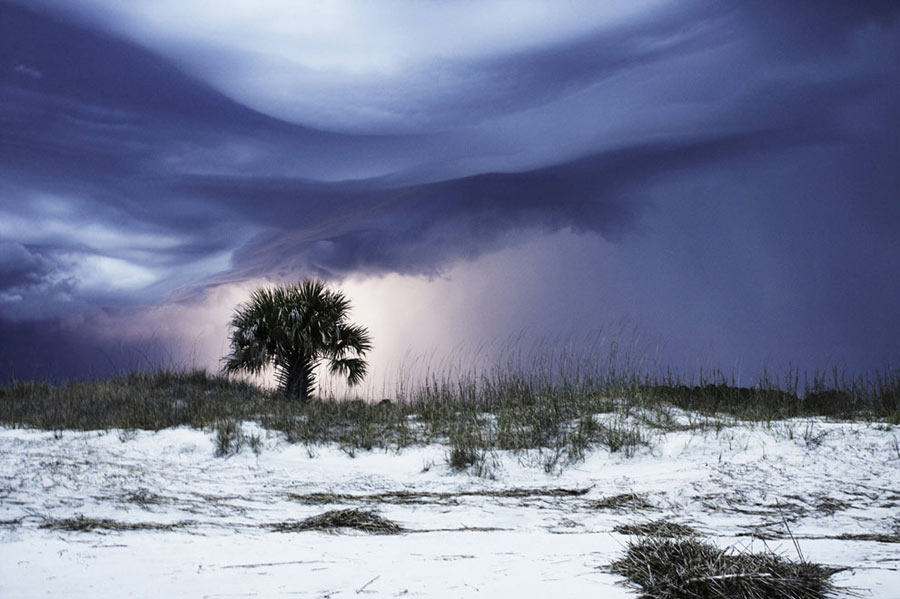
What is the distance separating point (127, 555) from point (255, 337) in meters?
12.6

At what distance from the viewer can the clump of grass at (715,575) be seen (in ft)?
8.68

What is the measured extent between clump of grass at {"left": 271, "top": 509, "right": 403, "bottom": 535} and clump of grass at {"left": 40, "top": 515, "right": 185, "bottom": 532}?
856 millimetres

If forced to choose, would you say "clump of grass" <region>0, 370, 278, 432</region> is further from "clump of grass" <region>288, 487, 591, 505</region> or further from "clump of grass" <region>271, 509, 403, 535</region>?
"clump of grass" <region>271, 509, 403, 535</region>

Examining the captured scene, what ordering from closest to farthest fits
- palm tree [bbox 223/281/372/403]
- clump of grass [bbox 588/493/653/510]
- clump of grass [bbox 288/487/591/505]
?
clump of grass [bbox 588/493/653/510], clump of grass [bbox 288/487/591/505], palm tree [bbox 223/281/372/403]

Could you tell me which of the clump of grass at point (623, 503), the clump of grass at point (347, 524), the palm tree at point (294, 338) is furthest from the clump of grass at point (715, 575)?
the palm tree at point (294, 338)

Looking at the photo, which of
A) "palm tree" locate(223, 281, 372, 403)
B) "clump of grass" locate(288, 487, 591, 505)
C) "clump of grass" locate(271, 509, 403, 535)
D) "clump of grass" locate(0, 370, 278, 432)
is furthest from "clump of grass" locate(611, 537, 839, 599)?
"palm tree" locate(223, 281, 372, 403)

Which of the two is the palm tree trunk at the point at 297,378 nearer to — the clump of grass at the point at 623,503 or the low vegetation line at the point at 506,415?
the low vegetation line at the point at 506,415

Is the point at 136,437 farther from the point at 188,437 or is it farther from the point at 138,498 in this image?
the point at 138,498

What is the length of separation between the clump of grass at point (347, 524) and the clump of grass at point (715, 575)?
6.71ft

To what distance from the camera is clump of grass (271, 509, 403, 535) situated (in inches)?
180

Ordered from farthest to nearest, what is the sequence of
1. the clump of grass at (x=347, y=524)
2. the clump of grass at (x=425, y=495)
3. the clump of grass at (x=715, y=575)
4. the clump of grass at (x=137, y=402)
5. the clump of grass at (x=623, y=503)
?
the clump of grass at (x=137, y=402) < the clump of grass at (x=425, y=495) < the clump of grass at (x=623, y=503) < the clump of grass at (x=347, y=524) < the clump of grass at (x=715, y=575)

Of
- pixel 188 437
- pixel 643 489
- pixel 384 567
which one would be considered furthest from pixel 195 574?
pixel 188 437

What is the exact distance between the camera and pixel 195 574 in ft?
10.6

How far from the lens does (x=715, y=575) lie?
2703 mm
